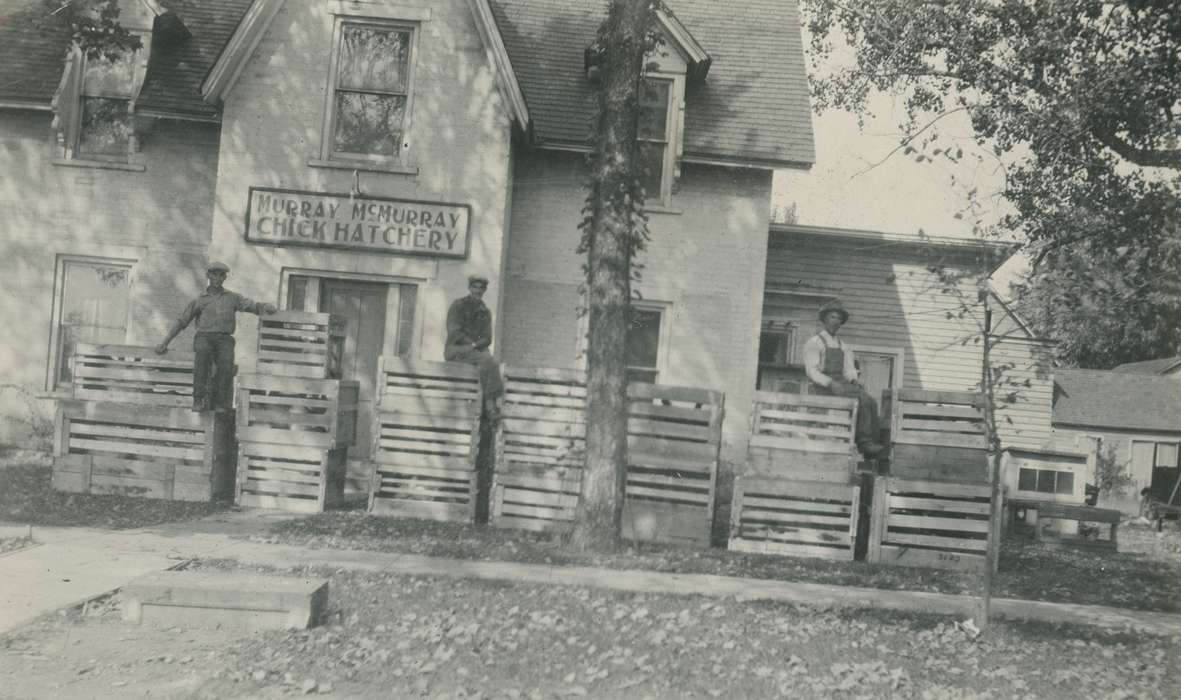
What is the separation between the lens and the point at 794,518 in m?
10.7

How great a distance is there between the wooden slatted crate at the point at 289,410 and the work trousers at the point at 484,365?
4.40 feet

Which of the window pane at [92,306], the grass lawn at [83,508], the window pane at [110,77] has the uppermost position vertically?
the window pane at [110,77]

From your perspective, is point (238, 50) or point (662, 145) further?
point (662, 145)

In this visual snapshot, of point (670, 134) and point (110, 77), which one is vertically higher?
point (110, 77)

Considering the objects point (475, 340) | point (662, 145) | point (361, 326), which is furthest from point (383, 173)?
point (662, 145)

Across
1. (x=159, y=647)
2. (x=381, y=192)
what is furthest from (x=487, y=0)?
(x=159, y=647)

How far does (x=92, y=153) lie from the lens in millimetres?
15672

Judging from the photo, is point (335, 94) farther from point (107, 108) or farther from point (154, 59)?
point (107, 108)

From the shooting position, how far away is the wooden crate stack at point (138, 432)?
11742mm

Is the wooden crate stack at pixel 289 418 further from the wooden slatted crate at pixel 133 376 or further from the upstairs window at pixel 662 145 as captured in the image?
the upstairs window at pixel 662 145

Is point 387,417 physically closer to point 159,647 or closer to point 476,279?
point 476,279

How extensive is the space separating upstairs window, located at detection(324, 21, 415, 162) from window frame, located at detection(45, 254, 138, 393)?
382 centimetres

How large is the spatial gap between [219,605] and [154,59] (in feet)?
38.8

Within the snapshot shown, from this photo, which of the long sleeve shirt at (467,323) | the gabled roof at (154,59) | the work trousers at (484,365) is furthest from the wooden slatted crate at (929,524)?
the gabled roof at (154,59)
